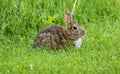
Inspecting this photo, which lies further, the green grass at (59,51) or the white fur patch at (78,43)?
the white fur patch at (78,43)

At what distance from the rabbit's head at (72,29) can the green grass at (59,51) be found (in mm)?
184

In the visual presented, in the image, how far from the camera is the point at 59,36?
333 inches

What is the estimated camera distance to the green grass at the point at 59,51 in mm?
6992

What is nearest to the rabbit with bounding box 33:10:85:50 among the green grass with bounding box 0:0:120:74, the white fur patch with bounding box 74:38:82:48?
the white fur patch with bounding box 74:38:82:48

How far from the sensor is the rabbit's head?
333 inches

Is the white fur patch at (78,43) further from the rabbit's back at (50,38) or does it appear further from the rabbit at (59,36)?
the rabbit's back at (50,38)

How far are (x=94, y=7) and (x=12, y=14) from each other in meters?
1.94

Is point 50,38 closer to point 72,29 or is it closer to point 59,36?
point 59,36

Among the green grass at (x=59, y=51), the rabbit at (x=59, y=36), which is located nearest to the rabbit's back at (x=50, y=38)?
the rabbit at (x=59, y=36)

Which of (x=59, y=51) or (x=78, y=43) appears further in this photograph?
(x=78, y=43)

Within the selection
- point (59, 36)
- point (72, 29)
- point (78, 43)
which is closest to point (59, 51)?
point (78, 43)

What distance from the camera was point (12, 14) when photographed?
9.02m

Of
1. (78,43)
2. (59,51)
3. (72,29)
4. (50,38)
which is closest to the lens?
(59,51)

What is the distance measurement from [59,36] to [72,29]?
0.28m
